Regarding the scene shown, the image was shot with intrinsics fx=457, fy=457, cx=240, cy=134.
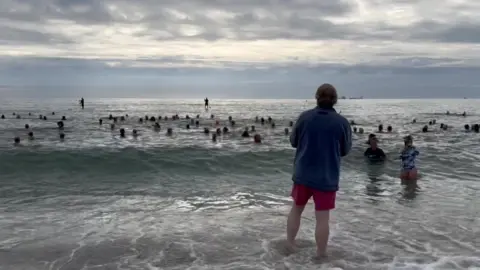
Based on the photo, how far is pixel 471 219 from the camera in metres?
8.81

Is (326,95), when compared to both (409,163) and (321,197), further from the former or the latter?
(409,163)

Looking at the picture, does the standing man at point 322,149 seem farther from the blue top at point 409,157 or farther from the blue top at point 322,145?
the blue top at point 409,157

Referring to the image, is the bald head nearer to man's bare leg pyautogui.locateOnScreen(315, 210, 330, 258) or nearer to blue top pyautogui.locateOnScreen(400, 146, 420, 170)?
man's bare leg pyautogui.locateOnScreen(315, 210, 330, 258)

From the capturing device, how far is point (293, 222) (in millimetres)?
6430

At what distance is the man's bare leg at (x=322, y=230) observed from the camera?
5.98 meters

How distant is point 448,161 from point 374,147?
10.9 ft

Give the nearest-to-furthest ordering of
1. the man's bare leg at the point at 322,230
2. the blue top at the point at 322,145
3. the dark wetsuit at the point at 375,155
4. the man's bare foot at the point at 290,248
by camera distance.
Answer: the blue top at the point at 322,145 < the man's bare leg at the point at 322,230 < the man's bare foot at the point at 290,248 < the dark wetsuit at the point at 375,155

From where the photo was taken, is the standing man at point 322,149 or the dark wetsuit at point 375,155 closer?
→ the standing man at point 322,149

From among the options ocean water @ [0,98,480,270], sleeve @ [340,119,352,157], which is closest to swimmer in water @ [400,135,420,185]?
ocean water @ [0,98,480,270]

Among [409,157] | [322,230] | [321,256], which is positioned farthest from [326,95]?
[409,157]

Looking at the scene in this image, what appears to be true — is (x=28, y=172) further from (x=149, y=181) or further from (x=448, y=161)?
(x=448, y=161)

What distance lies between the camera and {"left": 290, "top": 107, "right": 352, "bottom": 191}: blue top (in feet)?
19.1

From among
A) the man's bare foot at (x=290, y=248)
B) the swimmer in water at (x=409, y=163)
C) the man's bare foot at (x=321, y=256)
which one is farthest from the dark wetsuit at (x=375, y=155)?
the man's bare foot at (x=321, y=256)

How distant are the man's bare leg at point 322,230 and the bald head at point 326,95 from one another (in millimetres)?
1409
